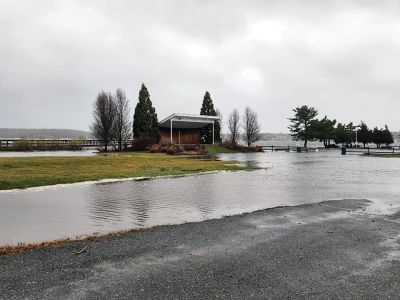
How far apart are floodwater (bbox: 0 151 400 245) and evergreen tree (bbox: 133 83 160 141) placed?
3480cm

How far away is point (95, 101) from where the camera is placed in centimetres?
5528

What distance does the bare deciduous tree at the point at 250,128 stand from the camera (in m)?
80.1

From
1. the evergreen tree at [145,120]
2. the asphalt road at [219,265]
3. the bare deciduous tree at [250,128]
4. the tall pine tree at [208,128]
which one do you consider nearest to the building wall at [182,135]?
the tall pine tree at [208,128]

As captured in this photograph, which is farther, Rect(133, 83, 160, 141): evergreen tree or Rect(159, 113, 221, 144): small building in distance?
Rect(159, 113, 221, 144): small building in distance

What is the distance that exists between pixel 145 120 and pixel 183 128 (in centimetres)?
753

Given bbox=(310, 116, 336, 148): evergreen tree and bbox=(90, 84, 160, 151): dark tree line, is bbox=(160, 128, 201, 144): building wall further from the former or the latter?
bbox=(310, 116, 336, 148): evergreen tree

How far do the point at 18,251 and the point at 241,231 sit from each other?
4.04 m

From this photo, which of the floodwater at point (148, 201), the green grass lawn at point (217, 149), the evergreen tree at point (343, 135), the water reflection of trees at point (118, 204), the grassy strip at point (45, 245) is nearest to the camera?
the grassy strip at point (45, 245)

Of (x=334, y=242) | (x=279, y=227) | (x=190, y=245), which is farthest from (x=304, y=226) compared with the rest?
(x=190, y=245)

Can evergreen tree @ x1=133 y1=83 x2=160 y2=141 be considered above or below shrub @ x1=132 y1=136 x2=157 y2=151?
above

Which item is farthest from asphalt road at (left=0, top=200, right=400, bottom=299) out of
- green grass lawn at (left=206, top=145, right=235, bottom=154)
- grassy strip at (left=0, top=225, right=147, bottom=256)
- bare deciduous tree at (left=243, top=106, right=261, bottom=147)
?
bare deciduous tree at (left=243, top=106, right=261, bottom=147)

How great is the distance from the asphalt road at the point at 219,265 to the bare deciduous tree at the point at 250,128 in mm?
72846

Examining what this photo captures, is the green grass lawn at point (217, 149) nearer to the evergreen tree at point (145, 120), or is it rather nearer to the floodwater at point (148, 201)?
the evergreen tree at point (145, 120)

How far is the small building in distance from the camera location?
173ft
